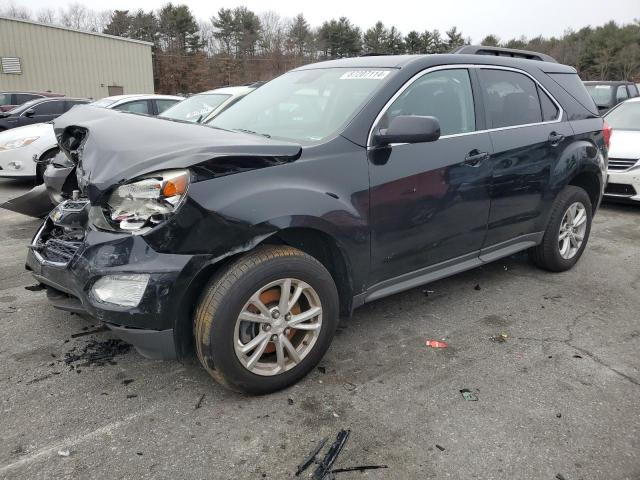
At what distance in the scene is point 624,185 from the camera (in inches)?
278

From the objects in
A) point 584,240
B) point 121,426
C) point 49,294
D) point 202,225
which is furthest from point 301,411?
point 584,240

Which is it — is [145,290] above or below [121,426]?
above

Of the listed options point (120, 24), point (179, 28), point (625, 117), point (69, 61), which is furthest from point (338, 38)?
point (625, 117)

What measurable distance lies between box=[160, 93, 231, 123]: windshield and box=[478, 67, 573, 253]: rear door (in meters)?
4.99

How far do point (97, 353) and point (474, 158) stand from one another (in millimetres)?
2728

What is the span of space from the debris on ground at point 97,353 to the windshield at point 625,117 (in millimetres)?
8161

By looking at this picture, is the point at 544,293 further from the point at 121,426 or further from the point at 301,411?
the point at 121,426

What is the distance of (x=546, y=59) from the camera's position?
15.3ft

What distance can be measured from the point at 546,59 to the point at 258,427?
419 cm

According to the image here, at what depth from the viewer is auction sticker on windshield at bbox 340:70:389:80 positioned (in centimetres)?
320

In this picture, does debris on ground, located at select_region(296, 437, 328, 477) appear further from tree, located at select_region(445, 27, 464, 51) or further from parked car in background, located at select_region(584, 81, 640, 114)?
tree, located at select_region(445, 27, 464, 51)

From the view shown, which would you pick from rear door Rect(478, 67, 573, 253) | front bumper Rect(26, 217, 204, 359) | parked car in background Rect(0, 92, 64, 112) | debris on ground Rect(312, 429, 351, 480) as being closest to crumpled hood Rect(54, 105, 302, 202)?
front bumper Rect(26, 217, 204, 359)

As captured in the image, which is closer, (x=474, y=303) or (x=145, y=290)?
(x=145, y=290)

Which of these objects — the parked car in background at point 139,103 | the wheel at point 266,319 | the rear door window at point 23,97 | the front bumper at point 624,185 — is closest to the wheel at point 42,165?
the parked car in background at point 139,103
